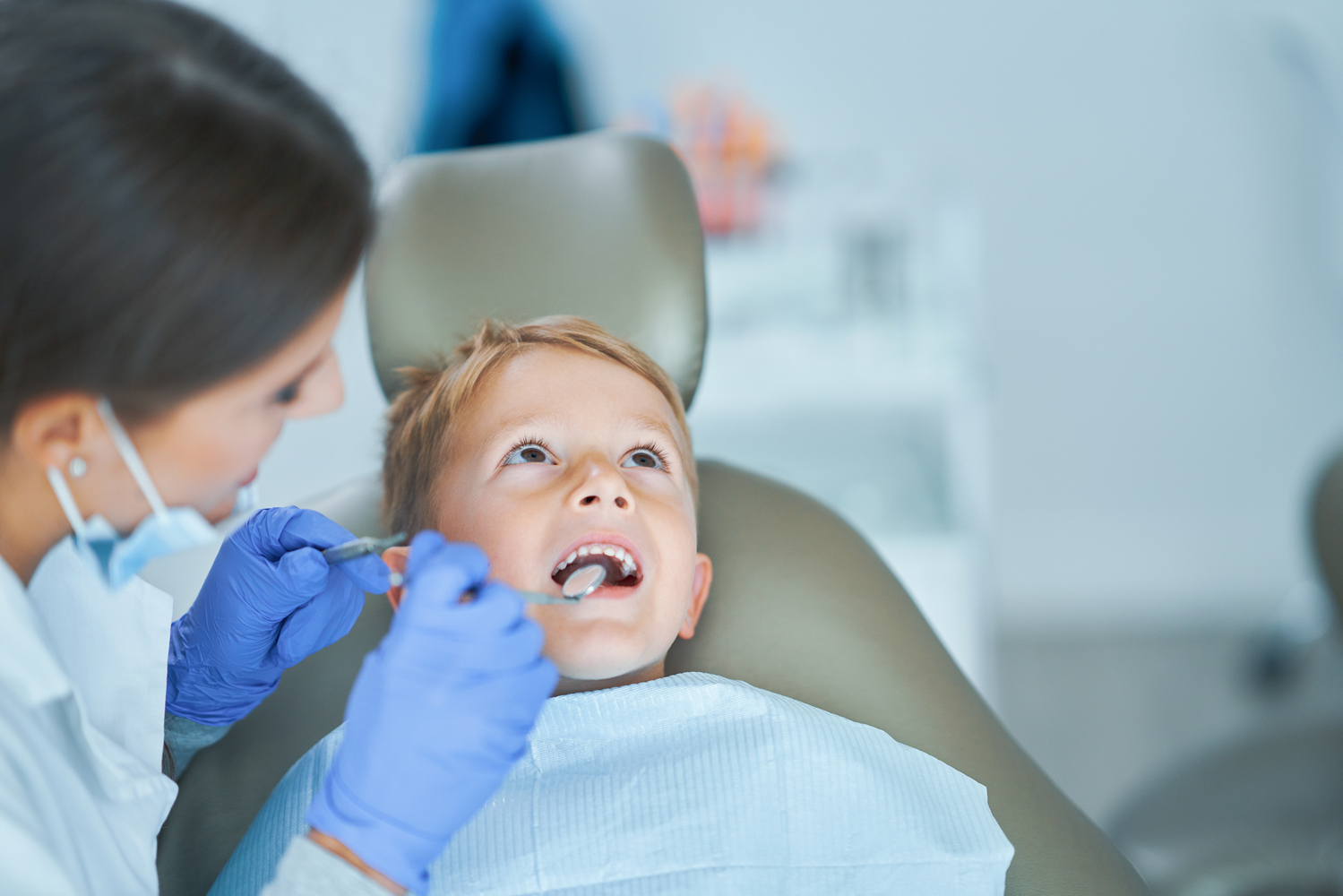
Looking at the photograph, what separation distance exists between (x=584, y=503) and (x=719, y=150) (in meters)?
1.45

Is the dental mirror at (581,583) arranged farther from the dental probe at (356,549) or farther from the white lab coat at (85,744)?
the white lab coat at (85,744)

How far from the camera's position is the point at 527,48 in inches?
89.4

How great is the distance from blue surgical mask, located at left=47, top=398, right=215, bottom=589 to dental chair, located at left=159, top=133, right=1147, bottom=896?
1.14 feet

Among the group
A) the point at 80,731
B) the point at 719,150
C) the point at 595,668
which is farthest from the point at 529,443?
the point at 719,150

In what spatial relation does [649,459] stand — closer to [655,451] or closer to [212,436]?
[655,451]

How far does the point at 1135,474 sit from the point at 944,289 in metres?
0.98

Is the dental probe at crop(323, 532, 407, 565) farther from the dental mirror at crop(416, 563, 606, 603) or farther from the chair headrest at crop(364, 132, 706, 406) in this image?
the chair headrest at crop(364, 132, 706, 406)

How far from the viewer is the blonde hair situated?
3.41 feet

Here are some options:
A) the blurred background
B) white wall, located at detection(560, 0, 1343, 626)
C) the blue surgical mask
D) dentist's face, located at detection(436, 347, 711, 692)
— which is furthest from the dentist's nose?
white wall, located at detection(560, 0, 1343, 626)

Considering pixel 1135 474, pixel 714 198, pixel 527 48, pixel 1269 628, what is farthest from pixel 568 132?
pixel 1269 628

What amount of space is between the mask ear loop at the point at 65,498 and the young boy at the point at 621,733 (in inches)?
12.4

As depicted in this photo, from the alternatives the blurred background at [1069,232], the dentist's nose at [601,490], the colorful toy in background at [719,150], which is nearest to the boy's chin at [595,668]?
the dentist's nose at [601,490]

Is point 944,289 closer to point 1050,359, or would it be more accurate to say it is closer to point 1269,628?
point 1050,359

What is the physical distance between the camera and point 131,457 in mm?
696
